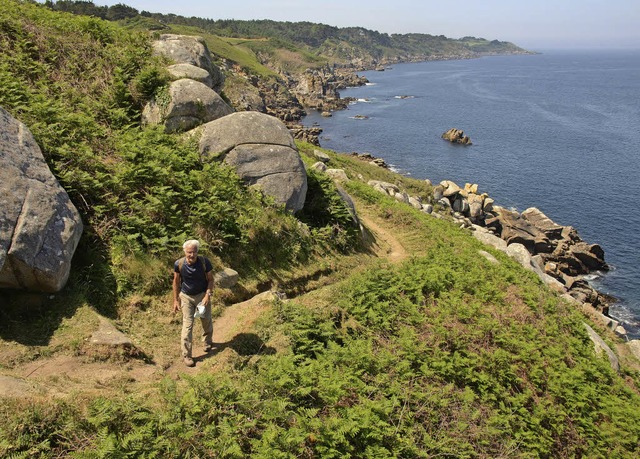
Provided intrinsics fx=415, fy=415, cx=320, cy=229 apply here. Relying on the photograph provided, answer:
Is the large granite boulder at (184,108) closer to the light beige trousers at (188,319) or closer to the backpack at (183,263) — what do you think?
the backpack at (183,263)

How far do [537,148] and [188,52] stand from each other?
7407 cm

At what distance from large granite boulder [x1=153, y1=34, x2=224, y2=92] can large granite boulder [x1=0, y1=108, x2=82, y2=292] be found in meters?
11.6

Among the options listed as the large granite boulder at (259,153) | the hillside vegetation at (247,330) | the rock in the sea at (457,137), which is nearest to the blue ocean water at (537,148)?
the rock in the sea at (457,137)

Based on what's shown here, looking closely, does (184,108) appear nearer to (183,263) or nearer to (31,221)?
(31,221)

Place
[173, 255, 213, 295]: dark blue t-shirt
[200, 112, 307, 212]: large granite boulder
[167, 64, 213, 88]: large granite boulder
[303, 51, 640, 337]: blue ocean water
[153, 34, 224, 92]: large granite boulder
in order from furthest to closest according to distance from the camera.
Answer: [303, 51, 640, 337]: blue ocean water < [153, 34, 224, 92]: large granite boulder < [167, 64, 213, 88]: large granite boulder < [200, 112, 307, 212]: large granite boulder < [173, 255, 213, 295]: dark blue t-shirt

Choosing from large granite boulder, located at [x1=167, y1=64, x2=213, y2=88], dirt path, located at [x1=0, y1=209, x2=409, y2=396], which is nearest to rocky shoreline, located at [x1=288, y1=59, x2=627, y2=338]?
large granite boulder, located at [x1=167, y1=64, x2=213, y2=88]

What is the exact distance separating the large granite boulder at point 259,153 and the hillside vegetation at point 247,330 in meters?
0.78

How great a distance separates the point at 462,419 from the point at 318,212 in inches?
419

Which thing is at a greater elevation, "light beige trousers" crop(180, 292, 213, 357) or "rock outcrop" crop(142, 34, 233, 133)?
"rock outcrop" crop(142, 34, 233, 133)

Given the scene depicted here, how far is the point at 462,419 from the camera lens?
10.2 m

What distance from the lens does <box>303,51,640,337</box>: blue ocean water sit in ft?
158

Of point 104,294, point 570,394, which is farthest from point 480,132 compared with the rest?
point 104,294

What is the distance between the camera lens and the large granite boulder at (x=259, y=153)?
16094 millimetres

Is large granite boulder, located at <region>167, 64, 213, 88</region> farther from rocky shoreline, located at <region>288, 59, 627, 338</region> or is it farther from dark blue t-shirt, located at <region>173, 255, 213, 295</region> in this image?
rocky shoreline, located at <region>288, 59, 627, 338</region>
